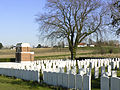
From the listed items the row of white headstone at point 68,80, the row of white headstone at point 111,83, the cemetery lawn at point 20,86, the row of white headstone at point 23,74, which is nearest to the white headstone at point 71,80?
the row of white headstone at point 68,80

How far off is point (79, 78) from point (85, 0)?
16624 millimetres

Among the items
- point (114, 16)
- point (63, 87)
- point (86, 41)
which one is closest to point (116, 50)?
point (86, 41)

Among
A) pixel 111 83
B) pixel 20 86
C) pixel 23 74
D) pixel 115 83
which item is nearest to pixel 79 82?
pixel 111 83

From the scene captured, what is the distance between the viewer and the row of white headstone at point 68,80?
712 centimetres

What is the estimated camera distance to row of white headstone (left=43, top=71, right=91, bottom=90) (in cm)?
712

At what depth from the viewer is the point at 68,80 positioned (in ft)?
26.5

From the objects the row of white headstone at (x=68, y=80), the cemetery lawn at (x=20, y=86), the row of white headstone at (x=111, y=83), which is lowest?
the cemetery lawn at (x=20, y=86)

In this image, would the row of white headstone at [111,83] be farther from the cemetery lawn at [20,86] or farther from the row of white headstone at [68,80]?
the cemetery lawn at [20,86]

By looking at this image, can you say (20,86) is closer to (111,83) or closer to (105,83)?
→ (105,83)

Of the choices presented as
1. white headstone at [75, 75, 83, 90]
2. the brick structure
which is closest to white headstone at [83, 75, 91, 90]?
white headstone at [75, 75, 83, 90]

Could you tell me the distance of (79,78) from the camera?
7438 mm

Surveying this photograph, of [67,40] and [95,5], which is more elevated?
[95,5]

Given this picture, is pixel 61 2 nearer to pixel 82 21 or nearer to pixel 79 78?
pixel 82 21

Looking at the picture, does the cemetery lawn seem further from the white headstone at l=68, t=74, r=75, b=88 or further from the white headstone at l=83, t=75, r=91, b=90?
the white headstone at l=83, t=75, r=91, b=90
